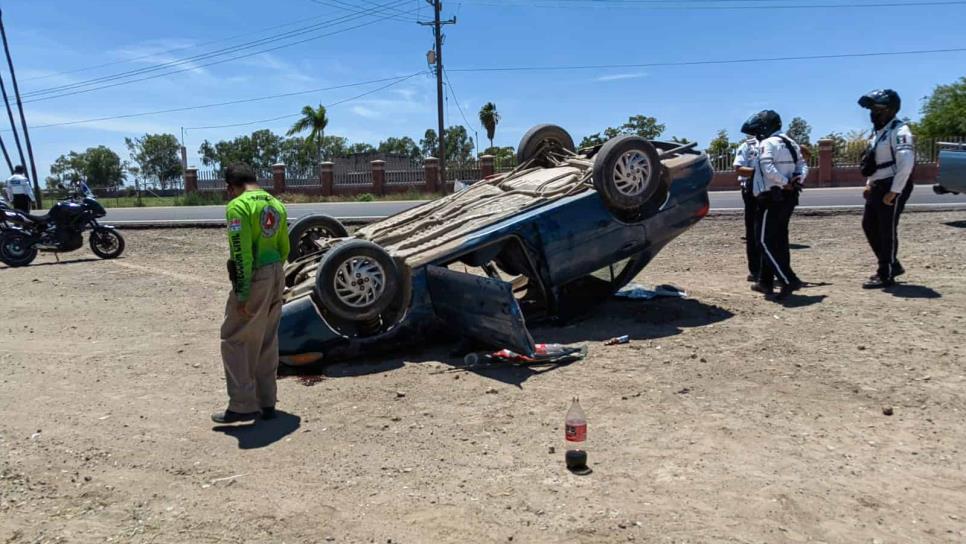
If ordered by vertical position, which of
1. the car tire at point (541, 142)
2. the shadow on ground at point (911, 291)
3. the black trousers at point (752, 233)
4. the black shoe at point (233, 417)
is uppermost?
the car tire at point (541, 142)

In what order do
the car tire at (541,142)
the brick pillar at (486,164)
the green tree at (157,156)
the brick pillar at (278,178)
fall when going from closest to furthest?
the car tire at (541,142)
the brick pillar at (486,164)
the brick pillar at (278,178)
the green tree at (157,156)

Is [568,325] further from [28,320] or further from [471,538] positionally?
[28,320]

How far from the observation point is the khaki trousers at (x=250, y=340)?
471cm

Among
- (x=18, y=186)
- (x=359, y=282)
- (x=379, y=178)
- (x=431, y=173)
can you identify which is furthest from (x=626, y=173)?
(x=379, y=178)

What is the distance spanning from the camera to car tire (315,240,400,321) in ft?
18.6

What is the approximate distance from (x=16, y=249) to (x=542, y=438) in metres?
11.7

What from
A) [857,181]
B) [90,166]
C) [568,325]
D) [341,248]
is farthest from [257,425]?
[90,166]

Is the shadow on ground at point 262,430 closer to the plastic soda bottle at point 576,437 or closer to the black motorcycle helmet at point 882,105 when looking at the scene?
the plastic soda bottle at point 576,437

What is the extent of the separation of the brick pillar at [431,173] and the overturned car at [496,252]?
94.2ft

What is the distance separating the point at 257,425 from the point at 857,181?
1246 inches

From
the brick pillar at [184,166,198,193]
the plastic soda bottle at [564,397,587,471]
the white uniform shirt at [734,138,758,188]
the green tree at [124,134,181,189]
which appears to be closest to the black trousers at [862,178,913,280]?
the white uniform shirt at [734,138,758,188]

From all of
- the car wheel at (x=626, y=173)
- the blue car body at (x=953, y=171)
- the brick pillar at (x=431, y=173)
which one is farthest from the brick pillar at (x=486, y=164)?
the car wheel at (x=626, y=173)

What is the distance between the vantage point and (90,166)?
74000 mm

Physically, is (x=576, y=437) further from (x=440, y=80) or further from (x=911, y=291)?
(x=440, y=80)
